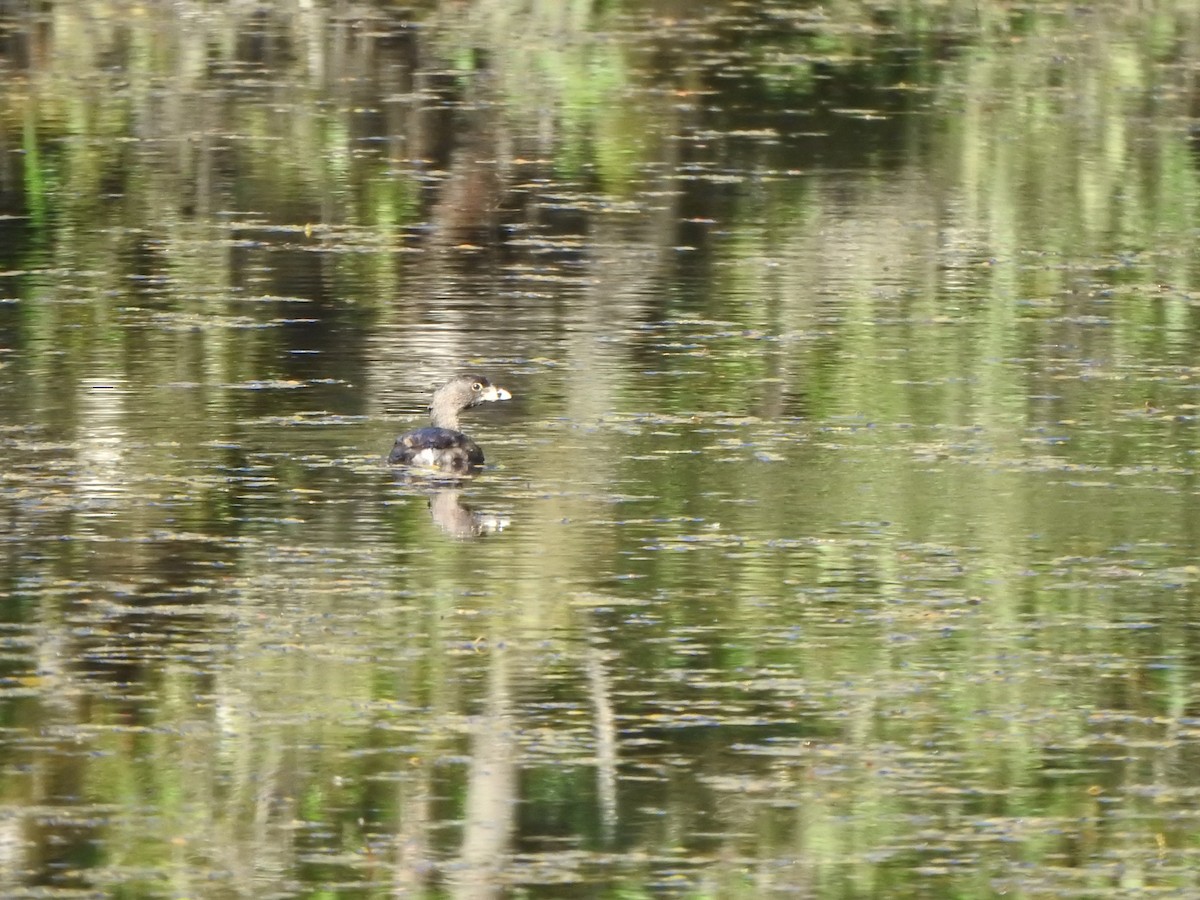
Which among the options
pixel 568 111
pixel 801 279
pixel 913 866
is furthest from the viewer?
pixel 568 111

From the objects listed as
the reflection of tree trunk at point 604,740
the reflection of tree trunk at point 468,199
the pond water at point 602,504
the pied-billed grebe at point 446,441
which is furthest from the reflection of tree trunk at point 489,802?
the reflection of tree trunk at point 468,199

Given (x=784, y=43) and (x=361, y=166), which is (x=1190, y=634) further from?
(x=784, y=43)

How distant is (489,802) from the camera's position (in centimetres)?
794

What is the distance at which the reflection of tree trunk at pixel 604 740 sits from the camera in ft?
25.8

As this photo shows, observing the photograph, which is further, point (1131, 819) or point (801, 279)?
point (801, 279)

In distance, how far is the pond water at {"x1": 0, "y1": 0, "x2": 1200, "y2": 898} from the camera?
7.87m

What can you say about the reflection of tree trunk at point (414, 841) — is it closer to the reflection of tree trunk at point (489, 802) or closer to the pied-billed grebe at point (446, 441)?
the reflection of tree trunk at point (489, 802)

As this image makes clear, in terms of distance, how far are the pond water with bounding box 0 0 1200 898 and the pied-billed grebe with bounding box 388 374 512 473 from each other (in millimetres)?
90

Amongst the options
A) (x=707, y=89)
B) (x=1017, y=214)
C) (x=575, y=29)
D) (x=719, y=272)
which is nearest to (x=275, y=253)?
(x=719, y=272)

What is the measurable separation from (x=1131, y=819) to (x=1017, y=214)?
11.1 m

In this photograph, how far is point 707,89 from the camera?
2458 cm

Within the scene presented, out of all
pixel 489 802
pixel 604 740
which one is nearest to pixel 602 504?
pixel 604 740

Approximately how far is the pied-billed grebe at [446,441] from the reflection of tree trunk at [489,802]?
2858 mm

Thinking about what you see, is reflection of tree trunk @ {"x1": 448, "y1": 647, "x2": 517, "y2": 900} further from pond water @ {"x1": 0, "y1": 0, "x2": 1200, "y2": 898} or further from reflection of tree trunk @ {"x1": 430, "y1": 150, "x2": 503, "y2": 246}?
reflection of tree trunk @ {"x1": 430, "y1": 150, "x2": 503, "y2": 246}
